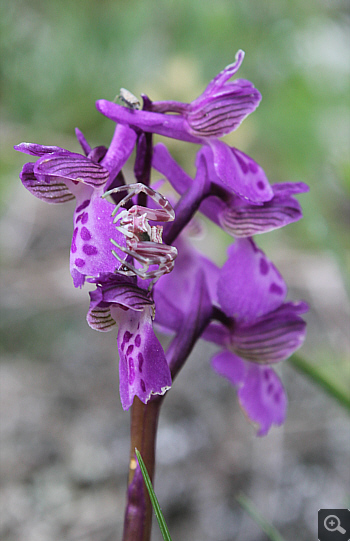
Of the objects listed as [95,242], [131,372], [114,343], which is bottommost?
[131,372]

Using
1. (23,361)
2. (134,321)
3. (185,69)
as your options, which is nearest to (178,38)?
(185,69)

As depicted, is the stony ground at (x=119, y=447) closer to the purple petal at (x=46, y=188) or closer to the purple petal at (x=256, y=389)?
the purple petal at (x=256, y=389)

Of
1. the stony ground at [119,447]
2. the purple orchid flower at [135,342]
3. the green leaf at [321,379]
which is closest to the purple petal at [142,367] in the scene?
the purple orchid flower at [135,342]

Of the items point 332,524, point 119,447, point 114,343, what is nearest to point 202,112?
point 332,524

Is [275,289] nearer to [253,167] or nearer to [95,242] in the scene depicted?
[253,167]

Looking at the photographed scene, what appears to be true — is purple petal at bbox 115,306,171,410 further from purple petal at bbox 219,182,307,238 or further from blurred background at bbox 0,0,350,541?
blurred background at bbox 0,0,350,541
